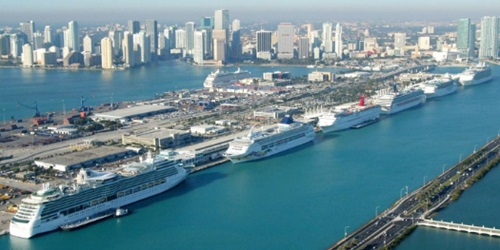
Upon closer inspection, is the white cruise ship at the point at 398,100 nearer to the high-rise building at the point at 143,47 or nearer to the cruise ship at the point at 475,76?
the cruise ship at the point at 475,76

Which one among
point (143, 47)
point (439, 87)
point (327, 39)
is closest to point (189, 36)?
point (143, 47)

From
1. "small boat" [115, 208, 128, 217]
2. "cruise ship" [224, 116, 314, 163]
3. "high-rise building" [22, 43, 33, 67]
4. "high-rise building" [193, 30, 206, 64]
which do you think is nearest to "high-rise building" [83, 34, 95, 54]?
"high-rise building" [22, 43, 33, 67]

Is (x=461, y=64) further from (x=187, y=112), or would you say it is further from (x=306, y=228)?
(x=306, y=228)

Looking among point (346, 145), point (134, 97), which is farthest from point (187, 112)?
point (346, 145)

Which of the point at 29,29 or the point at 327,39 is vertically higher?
the point at 29,29

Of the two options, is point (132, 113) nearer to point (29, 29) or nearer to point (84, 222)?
point (84, 222)

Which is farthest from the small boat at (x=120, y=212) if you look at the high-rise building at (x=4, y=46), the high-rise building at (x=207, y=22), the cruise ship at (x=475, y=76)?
the high-rise building at (x=207, y=22)
